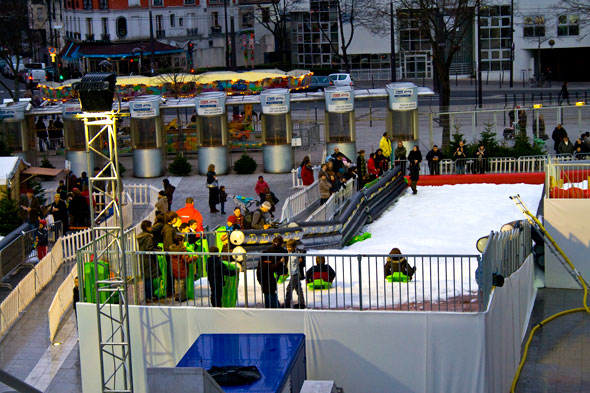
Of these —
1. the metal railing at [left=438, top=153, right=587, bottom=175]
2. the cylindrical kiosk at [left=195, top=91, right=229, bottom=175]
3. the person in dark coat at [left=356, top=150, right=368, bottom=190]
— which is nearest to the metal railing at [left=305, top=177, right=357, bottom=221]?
the person in dark coat at [left=356, top=150, right=368, bottom=190]

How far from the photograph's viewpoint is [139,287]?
14992mm

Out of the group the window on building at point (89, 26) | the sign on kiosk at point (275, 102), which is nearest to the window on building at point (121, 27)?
the window on building at point (89, 26)

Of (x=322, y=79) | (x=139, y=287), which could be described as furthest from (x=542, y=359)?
(x=322, y=79)

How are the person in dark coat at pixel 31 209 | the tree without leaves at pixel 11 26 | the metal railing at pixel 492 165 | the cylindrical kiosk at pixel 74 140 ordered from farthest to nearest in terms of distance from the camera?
the tree without leaves at pixel 11 26
the cylindrical kiosk at pixel 74 140
the metal railing at pixel 492 165
the person in dark coat at pixel 31 209

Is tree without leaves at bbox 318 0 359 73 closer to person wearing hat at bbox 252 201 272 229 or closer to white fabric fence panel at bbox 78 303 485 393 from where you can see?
person wearing hat at bbox 252 201 272 229

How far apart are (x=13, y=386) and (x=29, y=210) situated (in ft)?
61.7

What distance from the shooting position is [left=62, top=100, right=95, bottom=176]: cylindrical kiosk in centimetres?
3253

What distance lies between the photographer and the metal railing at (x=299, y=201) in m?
21.3

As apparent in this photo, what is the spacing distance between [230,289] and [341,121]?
18.6m

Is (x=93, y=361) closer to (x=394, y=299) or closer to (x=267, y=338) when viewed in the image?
(x=267, y=338)

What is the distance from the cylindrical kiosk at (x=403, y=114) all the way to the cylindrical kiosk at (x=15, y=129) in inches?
465

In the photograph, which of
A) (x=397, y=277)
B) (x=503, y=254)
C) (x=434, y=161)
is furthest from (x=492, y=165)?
(x=397, y=277)

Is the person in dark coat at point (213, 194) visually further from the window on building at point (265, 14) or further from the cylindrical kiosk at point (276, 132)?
the window on building at point (265, 14)

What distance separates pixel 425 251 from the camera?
60.9 ft
